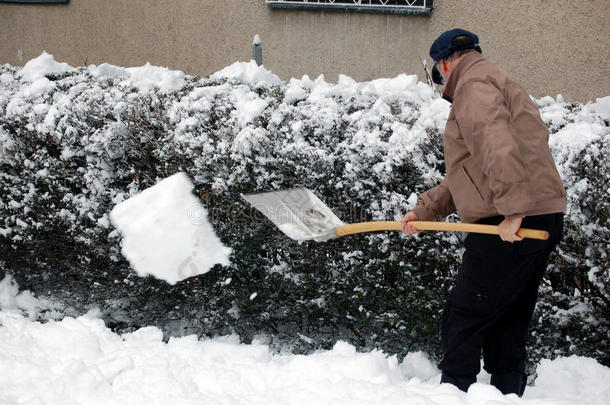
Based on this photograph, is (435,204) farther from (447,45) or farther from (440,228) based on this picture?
(447,45)

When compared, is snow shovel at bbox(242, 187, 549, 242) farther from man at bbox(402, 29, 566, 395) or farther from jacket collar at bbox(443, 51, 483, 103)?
jacket collar at bbox(443, 51, 483, 103)

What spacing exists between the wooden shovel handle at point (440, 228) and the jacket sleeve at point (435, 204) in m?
0.13

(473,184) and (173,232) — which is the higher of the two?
(473,184)

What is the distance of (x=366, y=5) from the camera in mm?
7031

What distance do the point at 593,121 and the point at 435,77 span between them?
0.88 m

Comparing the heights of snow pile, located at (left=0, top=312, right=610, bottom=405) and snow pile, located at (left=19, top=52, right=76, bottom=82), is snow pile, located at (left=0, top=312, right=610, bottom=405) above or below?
below

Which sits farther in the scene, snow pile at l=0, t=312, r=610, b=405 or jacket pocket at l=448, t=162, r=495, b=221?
snow pile at l=0, t=312, r=610, b=405

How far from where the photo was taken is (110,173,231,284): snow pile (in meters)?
3.26

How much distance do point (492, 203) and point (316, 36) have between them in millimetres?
5432

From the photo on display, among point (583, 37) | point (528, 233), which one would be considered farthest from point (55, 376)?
point (583, 37)

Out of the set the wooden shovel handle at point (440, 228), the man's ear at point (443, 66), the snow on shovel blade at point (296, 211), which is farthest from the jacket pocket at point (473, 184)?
the snow on shovel blade at point (296, 211)

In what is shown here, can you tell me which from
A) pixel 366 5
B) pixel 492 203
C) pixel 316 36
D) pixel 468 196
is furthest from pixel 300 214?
pixel 316 36

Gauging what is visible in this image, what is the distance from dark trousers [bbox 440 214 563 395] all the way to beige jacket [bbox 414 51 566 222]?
0.43ft

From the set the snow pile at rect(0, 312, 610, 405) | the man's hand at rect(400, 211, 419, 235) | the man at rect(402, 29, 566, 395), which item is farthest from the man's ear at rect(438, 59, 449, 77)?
the snow pile at rect(0, 312, 610, 405)
